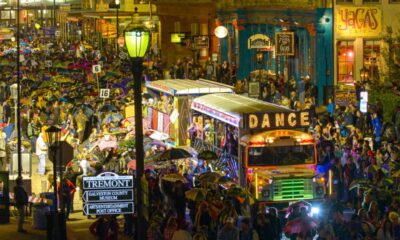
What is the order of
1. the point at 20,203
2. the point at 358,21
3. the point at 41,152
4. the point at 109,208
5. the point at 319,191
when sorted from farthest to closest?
the point at 358,21 < the point at 41,152 < the point at 20,203 < the point at 319,191 < the point at 109,208

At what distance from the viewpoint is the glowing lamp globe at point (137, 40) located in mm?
18344

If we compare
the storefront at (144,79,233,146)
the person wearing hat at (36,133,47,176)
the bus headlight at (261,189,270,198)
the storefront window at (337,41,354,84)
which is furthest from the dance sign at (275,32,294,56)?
the bus headlight at (261,189,270,198)

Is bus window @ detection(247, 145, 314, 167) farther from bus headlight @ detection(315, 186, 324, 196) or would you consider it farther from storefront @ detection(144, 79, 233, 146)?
storefront @ detection(144, 79, 233, 146)

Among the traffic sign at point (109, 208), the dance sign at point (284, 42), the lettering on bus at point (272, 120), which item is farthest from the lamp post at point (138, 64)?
the dance sign at point (284, 42)

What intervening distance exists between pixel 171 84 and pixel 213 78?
65.9 ft

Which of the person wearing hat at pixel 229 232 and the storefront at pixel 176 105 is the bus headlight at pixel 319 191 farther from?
the storefront at pixel 176 105

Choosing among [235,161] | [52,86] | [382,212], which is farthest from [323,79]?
[382,212]

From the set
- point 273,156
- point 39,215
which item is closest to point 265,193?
point 273,156

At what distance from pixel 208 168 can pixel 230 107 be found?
175 centimetres

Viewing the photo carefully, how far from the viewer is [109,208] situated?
21.1 metres

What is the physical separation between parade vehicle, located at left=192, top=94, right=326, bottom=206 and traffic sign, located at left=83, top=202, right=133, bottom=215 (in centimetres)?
643

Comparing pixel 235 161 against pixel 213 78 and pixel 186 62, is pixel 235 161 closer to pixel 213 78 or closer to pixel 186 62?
pixel 213 78

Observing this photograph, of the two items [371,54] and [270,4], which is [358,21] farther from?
[270,4]

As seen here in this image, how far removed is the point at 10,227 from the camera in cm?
2859
